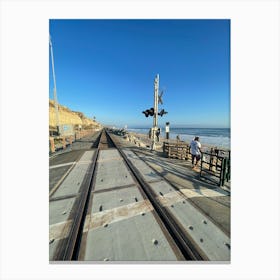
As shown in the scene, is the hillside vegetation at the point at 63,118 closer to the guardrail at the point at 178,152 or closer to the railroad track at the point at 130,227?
the guardrail at the point at 178,152

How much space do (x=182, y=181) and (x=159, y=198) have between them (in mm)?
1256

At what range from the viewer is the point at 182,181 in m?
3.91

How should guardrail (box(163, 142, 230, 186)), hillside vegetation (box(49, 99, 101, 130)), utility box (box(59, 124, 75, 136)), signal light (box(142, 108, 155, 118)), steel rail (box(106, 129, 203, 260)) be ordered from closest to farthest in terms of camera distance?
steel rail (box(106, 129, 203, 260)), guardrail (box(163, 142, 230, 186)), signal light (box(142, 108, 155, 118)), utility box (box(59, 124, 75, 136)), hillside vegetation (box(49, 99, 101, 130))

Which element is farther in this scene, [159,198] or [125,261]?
[159,198]

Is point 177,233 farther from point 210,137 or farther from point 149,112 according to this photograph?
point 210,137

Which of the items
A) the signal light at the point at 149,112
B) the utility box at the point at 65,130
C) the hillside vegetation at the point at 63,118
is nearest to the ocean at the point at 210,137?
the signal light at the point at 149,112

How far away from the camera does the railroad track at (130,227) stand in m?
1.81

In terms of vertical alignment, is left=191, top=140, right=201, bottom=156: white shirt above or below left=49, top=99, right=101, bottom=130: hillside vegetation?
below

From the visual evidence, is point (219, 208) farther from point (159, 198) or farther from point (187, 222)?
point (159, 198)

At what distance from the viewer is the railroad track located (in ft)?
5.95

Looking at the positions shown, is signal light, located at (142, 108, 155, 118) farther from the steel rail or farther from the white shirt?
the steel rail

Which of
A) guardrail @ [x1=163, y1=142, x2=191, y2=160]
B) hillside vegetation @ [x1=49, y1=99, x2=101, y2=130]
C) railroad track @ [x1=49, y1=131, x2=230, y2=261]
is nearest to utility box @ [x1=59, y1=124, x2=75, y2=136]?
guardrail @ [x1=163, y1=142, x2=191, y2=160]

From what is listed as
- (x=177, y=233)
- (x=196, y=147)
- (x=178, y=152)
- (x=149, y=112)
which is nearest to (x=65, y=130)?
(x=149, y=112)
